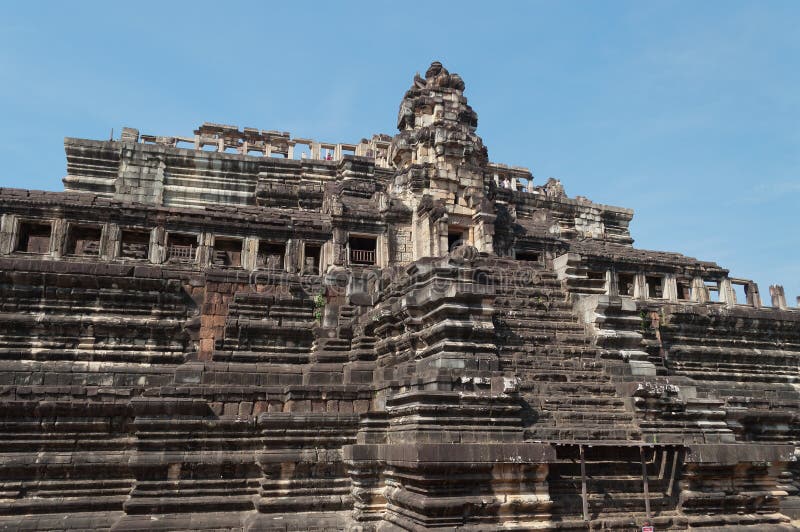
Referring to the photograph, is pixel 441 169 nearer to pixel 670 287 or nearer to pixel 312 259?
pixel 312 259

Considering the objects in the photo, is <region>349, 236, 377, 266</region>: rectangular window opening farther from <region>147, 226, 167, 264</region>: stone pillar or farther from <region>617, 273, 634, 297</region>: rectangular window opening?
<region>617, 273, 634, 297</region>: rectangular window opening

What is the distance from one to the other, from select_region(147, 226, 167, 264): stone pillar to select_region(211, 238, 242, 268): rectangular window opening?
147 centimetres

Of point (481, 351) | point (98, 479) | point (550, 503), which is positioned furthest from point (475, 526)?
point (98, 479)

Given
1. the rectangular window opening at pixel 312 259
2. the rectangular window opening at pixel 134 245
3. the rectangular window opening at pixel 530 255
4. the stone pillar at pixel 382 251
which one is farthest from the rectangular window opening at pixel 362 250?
the rectangular window opening at pixel 134 245

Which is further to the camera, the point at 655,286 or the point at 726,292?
the point at 726,292

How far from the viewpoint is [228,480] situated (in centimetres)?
1127

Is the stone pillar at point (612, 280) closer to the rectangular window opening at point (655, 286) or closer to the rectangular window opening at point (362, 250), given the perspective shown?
the rectangular window opening at point (655, 286)

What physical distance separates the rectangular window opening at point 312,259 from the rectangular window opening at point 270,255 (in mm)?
743

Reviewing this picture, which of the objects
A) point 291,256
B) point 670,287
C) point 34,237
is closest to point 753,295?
point 670,287

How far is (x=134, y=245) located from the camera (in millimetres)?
18547

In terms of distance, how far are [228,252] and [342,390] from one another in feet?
27.9

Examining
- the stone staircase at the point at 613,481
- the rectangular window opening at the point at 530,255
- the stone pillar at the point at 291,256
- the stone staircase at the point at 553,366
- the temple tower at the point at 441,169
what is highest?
the temple tower at the point at 441,169

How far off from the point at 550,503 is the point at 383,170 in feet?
60.1

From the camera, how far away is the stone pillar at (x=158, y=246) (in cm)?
1769
